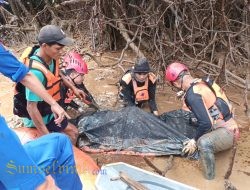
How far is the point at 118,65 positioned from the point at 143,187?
353cm

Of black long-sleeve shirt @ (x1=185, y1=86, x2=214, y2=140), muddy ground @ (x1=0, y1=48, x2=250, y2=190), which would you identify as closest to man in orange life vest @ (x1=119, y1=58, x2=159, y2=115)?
muddy ground @ (x1=0, y1=48, x2=250, y2=190)

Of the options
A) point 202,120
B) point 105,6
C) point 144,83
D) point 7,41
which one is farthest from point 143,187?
point 7,41

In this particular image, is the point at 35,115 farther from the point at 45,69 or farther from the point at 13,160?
the point at 13,160

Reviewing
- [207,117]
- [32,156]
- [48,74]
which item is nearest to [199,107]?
[207,117]

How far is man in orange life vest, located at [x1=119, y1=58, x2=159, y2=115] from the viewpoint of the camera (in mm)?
5398

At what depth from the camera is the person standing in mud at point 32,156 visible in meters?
1.83

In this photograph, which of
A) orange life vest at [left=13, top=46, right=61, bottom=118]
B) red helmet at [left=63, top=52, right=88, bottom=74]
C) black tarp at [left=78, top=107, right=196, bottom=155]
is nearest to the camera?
orange life vest at [left=13, top=46, right=61, bottom=118]

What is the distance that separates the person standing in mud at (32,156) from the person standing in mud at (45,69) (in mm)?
890

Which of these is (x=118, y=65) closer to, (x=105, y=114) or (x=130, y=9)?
(x=130, y=9)

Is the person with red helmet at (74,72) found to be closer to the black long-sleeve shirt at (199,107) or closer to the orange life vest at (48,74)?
the orange life vest at (48,74)

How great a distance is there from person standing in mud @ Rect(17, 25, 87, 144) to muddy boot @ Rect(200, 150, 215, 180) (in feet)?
5.11

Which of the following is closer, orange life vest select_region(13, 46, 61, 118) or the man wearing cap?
the man wearing cap

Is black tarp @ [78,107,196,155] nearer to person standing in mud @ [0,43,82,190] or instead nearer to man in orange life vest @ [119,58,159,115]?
man in orange life vest @ [119,58,159,115]

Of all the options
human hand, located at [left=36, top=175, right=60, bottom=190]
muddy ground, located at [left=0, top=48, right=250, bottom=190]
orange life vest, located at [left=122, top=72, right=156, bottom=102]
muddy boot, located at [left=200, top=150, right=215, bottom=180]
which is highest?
human hand, located at [left=36, top=175, right=60, bottom=190]
